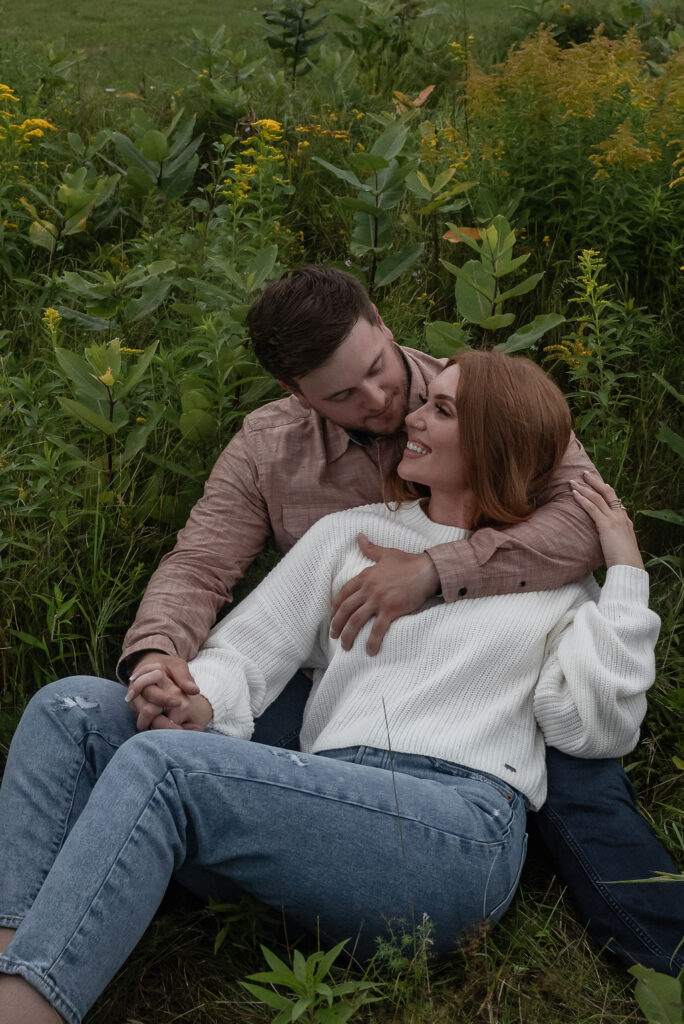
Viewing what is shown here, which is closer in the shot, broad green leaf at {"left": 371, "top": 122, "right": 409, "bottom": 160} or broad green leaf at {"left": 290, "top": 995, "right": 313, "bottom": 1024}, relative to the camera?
broad green leaf at {"left": 290, "top": 995, "right": 313, "bottom": 1024}

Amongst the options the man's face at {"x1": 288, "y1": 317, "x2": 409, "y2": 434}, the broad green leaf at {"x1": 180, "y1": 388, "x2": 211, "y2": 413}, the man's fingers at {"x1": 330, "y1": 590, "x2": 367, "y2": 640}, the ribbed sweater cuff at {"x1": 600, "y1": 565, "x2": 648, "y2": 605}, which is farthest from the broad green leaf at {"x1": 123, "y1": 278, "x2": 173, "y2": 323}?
the ribbed sweater cuff at {"x1": 600, "y1": 565, "x2": 648, "y2": 605}

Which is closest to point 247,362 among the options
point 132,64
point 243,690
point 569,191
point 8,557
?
point 8,557

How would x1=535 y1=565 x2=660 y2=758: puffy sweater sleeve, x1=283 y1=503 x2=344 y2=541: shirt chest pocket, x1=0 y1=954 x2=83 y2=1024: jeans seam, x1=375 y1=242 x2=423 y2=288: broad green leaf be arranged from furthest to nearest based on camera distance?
x1=375 y1=242 x2=423 y2=288: broad green leaf, x1=283 y1=503 x2=344 y2=541: shirt chest pocket, x1=535 y1=565 x2=660 y2=758: puffy sweater sleeve, x1=0 y1=954 x2=83 y2=1024: jeans seam

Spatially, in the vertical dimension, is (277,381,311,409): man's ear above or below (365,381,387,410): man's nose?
below

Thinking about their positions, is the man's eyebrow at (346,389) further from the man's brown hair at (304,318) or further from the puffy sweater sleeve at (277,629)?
the puffy sweater sleeve at (277,629)

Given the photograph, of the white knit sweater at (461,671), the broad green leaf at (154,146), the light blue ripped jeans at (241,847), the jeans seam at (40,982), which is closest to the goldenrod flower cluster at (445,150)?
the broad green leaf at (154,146)

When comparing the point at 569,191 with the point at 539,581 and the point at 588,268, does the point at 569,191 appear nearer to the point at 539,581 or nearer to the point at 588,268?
the point at 588,268

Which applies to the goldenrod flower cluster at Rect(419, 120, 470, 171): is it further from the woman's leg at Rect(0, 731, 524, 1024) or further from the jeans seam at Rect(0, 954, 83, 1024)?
the jeans seam at Rect(0, 954, 83, 1024)

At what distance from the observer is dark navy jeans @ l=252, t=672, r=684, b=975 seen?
207cm

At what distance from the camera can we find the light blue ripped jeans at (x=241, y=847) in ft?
6.03

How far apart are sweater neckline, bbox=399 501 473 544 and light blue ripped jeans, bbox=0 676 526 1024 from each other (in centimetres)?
59

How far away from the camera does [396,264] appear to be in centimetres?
355

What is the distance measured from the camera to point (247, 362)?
10.1 ft

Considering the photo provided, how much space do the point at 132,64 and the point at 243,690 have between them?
5191 mm
